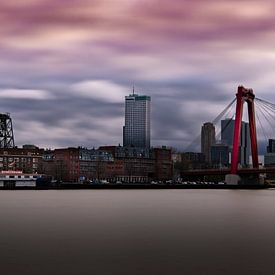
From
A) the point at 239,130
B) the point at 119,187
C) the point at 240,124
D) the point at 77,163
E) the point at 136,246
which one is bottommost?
the point at 136,246

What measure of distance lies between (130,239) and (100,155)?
129 m

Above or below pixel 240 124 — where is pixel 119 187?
below

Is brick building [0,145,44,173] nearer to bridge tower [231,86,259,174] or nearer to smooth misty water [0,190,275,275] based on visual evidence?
bridge tower [231,86,259,174]

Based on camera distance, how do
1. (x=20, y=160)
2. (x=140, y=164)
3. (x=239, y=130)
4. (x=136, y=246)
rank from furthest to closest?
(x=140, y=164) → (x=20, y=160) → (x=239, y=130) → (x=136, y=246)

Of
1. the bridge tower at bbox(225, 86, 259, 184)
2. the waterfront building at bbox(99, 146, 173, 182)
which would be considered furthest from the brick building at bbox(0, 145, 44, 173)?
the bridge tower at bbox(225, 86, 259, 184)

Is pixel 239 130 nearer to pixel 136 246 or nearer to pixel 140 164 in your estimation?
pixel 136 246

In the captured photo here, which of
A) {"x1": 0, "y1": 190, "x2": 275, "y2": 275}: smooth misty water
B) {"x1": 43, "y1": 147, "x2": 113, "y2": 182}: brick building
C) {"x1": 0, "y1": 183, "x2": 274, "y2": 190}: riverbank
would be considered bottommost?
{"x1": 0, "y1": 190, "x2": 275, "y2": 275}: smooth misty water

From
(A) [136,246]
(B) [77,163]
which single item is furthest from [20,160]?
(A) [136,246]

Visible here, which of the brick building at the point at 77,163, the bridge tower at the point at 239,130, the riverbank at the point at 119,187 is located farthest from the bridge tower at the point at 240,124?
the brick building at the point at 77,163

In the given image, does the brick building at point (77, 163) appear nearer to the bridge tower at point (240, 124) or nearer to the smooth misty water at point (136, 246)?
the bridge tower at point (240, 124)

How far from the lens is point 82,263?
1741 cm

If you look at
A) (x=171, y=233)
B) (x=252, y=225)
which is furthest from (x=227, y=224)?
(x=171, y=233)

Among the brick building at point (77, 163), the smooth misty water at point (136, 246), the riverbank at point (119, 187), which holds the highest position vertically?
the brick building at point (77, 163)

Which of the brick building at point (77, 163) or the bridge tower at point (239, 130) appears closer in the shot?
the bridge tower at point (239, 130)
